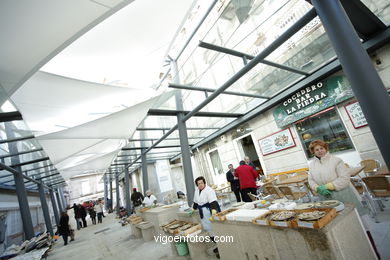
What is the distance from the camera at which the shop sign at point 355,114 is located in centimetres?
561

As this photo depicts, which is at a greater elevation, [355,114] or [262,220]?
[355,114]

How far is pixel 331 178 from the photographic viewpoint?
2670 millimetres

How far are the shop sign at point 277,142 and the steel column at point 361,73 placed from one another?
5714 millimetres

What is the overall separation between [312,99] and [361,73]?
4982mm

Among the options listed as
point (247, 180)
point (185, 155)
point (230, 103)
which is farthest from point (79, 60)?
point (230, 103)

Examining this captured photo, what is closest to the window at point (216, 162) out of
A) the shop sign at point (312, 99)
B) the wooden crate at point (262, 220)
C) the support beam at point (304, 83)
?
the support beam at point (304, 83)

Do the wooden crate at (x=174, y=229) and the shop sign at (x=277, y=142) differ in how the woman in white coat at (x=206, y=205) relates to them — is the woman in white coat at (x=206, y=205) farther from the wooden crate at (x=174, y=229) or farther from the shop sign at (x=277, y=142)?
the shop sign at (x=277, y=142)

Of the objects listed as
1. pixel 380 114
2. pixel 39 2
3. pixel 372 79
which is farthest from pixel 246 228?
pixel 39 2

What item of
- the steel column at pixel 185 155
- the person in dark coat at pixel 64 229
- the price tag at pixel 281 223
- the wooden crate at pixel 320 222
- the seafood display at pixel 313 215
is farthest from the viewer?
the person in dark coat at pixel 64 229

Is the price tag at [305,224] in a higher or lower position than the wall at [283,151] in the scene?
lower

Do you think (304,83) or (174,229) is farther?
(304,83)

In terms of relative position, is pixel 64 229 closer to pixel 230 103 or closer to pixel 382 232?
pixel 230 103

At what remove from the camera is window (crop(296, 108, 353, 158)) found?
6.25 meters

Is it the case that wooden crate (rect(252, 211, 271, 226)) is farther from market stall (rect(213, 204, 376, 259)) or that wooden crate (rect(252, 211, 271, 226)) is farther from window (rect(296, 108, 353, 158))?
window (rect(296, 108, 353, 158))
